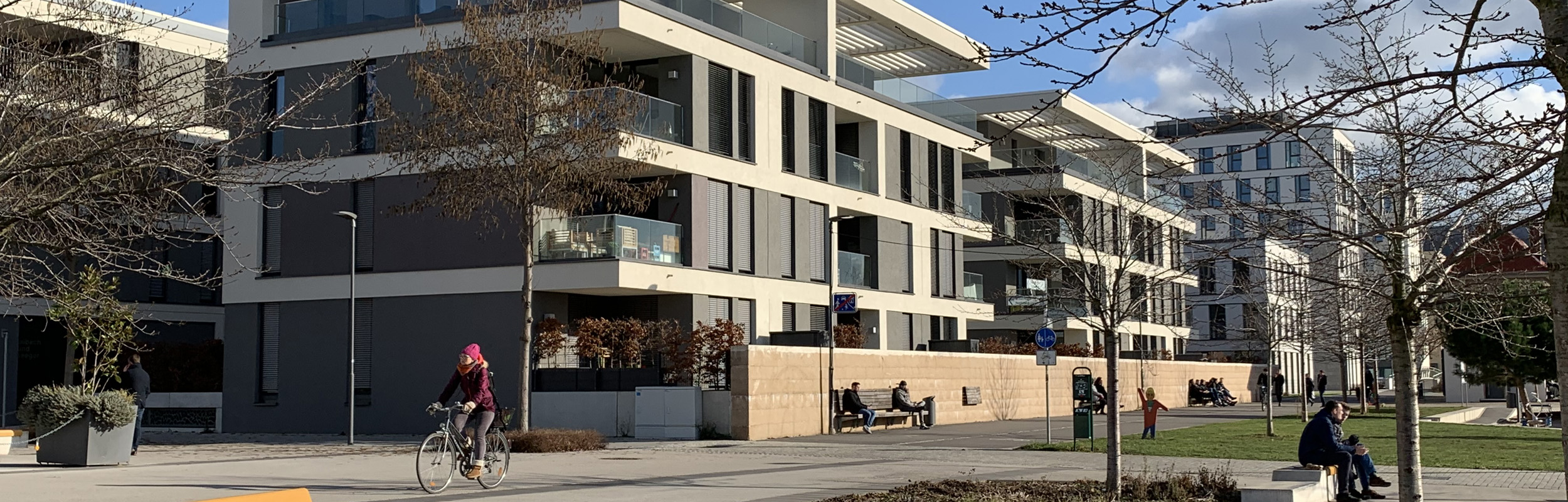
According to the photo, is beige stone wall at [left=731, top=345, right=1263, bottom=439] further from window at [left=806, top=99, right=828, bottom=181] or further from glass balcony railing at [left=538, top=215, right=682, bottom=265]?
window at [left=806, top=99, right=828, bottom=181]

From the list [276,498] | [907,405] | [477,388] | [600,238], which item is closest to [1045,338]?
[907,405]

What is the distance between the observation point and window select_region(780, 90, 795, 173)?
37.6 m

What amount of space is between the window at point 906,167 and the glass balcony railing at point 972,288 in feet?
17.0

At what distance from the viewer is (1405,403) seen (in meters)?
12.4

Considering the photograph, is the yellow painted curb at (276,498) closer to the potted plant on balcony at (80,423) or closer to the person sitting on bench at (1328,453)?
the person sitting on bench at (1328,453)

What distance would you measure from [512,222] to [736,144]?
583 centimetres

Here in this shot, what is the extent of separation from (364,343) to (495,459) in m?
18.6

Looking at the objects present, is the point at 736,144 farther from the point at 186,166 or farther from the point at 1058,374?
the point at 186,166

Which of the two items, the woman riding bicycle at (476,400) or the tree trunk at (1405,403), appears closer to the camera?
the tree trunk at (1405,403)

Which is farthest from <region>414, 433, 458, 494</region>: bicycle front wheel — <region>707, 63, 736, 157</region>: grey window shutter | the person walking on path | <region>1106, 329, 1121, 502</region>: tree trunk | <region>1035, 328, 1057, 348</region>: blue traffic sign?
<region>707, 63, 736, 157</region>: grey window shutter

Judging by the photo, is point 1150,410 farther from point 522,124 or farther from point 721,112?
point 522,124

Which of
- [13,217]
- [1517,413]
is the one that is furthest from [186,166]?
[1517,413]

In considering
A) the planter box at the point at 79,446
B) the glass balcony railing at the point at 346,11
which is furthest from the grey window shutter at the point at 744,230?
the planter box at the point at 79,446

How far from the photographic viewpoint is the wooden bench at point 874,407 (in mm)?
33156
